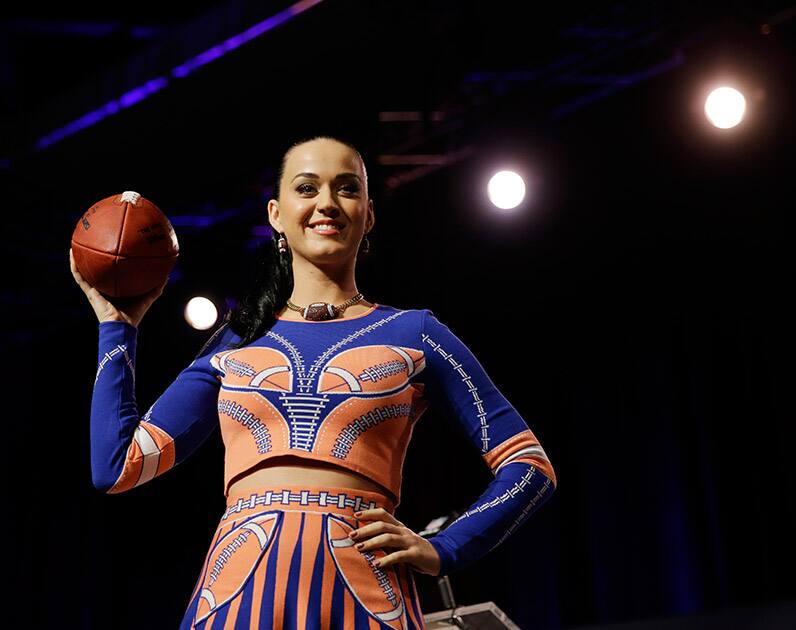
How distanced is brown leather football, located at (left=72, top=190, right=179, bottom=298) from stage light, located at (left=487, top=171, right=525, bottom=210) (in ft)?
11.4

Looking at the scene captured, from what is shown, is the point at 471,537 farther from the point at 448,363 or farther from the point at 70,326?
the point at 70,326

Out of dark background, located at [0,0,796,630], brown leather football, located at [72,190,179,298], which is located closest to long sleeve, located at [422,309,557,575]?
brown leather football, located at [72,190,179,298]

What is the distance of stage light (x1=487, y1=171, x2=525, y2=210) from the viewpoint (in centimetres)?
522

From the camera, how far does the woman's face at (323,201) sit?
1.79 m

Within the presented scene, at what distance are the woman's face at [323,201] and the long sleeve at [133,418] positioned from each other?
205 mm

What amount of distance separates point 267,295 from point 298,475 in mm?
414

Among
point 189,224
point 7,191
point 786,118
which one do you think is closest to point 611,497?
point 786,118

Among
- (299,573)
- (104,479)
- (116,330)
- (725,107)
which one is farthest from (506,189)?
(299,573)

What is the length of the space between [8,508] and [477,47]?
467 cm

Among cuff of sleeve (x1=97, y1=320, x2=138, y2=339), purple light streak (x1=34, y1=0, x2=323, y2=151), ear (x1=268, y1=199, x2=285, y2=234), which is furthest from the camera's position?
purple light streak (x1=34, y1=0, x2=323, y2=151)

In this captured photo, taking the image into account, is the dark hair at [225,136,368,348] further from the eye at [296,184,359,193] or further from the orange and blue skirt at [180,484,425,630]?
the orange and blue skirt at [180,484,425,630]

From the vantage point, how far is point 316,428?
1.56 meters

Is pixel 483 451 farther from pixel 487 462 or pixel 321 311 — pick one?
pixel 321 311

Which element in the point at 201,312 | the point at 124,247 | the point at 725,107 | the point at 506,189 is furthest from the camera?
the point at 201,312
